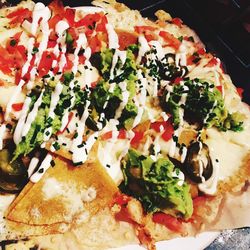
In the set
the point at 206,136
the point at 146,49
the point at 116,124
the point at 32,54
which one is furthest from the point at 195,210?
the point at 32,54

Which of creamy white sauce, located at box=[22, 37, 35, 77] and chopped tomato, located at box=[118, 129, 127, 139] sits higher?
chopped tomato, located at box=[118, 129, 127, 139]

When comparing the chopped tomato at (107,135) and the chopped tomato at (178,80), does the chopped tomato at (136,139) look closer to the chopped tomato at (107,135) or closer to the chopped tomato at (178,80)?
the chopped tomato at (107,135)

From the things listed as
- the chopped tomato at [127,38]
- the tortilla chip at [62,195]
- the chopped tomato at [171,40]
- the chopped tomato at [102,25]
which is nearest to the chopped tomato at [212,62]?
A: the chopped tomato at [171,40]

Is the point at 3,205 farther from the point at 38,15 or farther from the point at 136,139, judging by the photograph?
the point at 38,15

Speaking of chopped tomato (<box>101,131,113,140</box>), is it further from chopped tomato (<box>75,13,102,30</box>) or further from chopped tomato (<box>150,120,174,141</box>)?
chopped tomato (<box>75,13,102,30</box>)

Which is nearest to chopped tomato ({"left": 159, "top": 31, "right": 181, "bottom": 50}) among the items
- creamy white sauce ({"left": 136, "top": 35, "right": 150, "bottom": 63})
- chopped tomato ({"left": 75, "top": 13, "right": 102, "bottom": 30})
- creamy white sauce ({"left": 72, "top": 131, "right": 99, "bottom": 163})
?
creamy white sauce ({"left": 136, "top": 35, "right": 150, "bottom": 63})

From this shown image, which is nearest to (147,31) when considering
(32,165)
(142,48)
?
(142,48)
